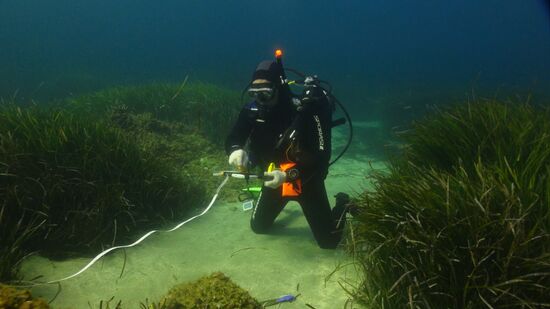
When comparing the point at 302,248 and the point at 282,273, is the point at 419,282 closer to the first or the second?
the point at 282,273

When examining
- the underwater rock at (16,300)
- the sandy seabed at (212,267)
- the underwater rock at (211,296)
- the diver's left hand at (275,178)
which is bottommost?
the sandy seabed at (212,267)

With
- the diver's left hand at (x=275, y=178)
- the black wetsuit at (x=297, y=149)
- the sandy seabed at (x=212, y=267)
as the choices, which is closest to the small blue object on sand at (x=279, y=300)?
the sandy seabed at (x=212, y=267)

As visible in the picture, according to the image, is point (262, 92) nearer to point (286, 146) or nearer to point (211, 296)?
point (286, 146)

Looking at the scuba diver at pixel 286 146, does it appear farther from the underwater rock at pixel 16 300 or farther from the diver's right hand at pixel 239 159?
the underwater rock at pixel 16 300

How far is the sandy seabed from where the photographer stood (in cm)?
329

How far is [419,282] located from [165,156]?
224 inches

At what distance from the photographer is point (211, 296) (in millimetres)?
2756

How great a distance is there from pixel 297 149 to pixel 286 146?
20cm

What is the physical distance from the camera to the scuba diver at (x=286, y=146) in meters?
4.36

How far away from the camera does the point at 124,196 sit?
4.59 metres

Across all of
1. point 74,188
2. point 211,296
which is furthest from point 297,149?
point 74,188

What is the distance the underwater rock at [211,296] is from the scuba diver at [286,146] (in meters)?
1.44

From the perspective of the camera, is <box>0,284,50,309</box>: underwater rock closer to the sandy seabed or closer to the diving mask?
the sandy seabed

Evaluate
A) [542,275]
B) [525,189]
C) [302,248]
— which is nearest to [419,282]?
[542,275]
